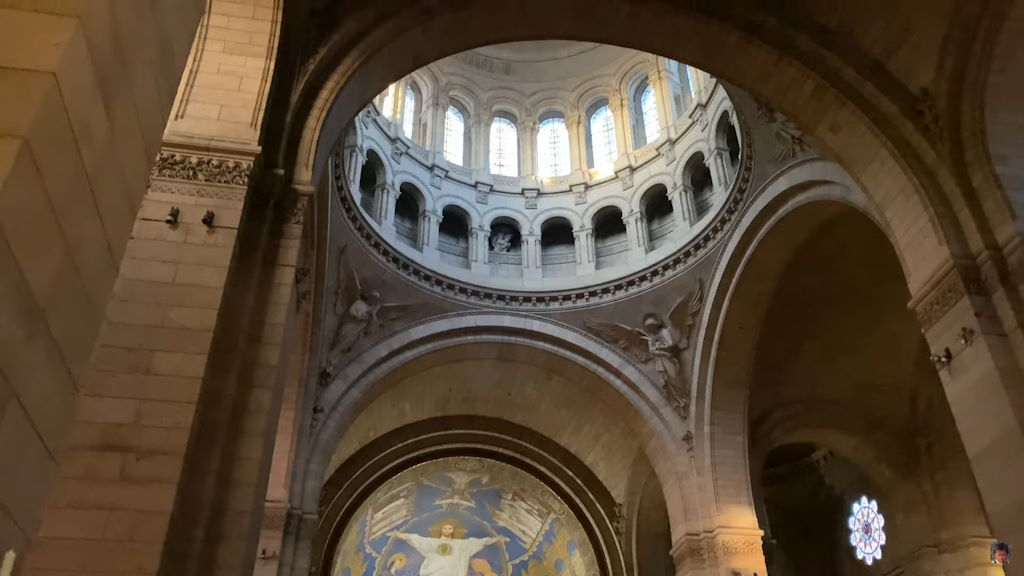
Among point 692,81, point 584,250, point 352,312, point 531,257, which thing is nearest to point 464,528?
point 531,257

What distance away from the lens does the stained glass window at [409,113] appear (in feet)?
59.9

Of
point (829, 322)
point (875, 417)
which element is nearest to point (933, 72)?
point (829, 322)

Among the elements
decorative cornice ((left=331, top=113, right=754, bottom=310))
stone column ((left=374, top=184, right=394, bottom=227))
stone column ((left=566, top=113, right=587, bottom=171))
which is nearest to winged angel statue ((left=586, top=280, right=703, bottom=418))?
decorative cornice ((left=331, top=113, right=754, bottom=310))

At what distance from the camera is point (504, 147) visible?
19.7 m

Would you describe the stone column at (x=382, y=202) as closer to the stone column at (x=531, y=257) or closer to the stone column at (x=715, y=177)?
the stone column at (x=531, y=257)

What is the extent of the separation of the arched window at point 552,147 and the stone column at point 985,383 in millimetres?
12012

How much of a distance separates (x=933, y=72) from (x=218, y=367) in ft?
26.5

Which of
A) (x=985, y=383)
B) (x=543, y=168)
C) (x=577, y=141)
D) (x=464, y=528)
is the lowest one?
(x=985, y=383)

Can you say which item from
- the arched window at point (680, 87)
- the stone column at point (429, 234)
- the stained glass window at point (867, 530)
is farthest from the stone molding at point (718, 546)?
the arched window at point (680, 87)

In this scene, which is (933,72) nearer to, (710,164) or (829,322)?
(710,164)

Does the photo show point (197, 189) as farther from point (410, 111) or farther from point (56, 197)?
point (410, 111)

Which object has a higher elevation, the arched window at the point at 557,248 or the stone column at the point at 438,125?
the stone column at the point at 438,125

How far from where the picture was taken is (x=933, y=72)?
28.4ft

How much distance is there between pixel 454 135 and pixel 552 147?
8.23 feet
